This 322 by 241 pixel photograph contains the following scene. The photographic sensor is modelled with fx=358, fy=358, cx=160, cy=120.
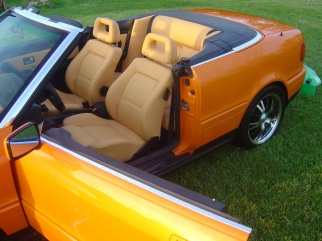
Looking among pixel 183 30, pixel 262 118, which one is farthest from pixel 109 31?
pixel 262 118

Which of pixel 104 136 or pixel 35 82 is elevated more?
pixel 35 82

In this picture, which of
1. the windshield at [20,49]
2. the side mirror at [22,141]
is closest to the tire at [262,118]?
the windshield at [20,49]

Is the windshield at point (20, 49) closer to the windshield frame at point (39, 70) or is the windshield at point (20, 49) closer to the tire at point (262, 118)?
the windshield frame at point (39, 70)

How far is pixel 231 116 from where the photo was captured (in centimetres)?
306

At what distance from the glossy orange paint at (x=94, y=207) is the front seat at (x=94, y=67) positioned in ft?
4.67

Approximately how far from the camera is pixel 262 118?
354 centimetres

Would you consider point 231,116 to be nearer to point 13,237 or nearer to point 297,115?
point 297,115

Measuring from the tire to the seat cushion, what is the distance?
105 cm

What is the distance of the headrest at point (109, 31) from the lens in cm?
314

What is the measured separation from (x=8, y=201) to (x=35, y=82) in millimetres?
715

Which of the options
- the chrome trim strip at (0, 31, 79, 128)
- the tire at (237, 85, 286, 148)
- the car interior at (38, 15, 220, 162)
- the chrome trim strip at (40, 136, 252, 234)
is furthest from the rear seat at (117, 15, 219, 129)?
the chrome trim strip at (40, 136, 252, 234)

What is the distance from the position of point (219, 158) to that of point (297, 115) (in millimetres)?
1340

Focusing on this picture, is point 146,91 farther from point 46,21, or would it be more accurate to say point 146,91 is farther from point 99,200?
point 99,200

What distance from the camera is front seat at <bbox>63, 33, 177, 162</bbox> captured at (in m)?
2.68
